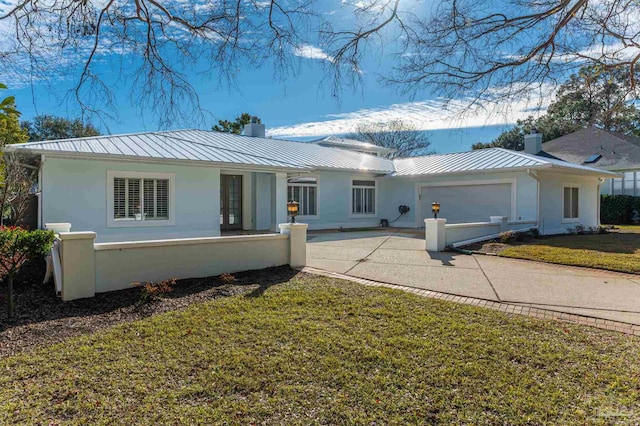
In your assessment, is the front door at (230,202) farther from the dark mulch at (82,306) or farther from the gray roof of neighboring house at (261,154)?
the dark mulch at (82,306)

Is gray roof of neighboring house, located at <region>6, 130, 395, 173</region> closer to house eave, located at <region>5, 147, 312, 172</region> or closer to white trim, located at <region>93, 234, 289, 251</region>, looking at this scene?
house eave, located at <region>5, 147, 312, 172</region>

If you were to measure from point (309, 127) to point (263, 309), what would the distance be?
2807mm

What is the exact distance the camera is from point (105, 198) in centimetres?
1071

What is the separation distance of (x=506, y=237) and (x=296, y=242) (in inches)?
292

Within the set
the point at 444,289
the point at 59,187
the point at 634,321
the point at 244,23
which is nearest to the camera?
the point at 244,23

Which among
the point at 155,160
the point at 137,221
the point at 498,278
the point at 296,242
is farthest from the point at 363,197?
the point at 498,278

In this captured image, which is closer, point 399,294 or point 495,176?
point 399,294

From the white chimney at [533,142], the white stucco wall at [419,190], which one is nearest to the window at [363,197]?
the white stucco wall at [419,190]

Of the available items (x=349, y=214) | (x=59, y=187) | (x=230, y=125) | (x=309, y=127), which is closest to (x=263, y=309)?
(x=309, y=127)

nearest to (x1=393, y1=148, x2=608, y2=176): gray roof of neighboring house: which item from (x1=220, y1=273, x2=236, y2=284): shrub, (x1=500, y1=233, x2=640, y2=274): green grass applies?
(x1=500, y1=233, x2=640, y2=274): green grass

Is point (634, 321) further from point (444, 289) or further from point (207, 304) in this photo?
point (207, 304)

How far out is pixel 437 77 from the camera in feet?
17.2

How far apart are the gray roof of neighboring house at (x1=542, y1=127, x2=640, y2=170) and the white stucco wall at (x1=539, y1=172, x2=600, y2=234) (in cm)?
570

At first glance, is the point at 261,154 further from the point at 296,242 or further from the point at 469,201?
the point at 469,201
